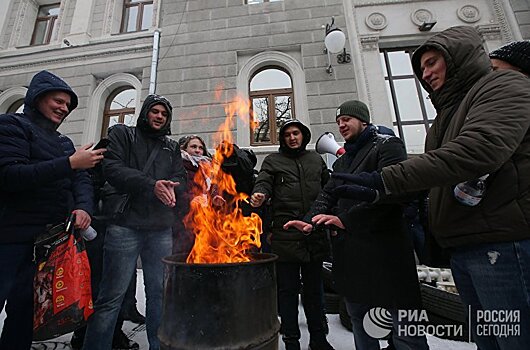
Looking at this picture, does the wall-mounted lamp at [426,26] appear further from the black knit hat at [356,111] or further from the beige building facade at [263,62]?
the black knit hat at [356,111]

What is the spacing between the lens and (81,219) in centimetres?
210

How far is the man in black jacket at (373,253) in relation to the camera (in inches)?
71.5

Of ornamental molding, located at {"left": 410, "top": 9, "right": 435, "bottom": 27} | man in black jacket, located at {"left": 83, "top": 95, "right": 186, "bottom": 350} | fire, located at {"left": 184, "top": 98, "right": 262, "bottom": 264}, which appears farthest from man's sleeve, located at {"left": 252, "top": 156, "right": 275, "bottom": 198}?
ornamental molding, located at {"left": 410, "top": 9, "right": 435, "bottom": 27}

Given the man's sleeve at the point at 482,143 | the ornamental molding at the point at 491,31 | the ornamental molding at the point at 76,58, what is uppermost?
the ornamental molding at the point at 76,58

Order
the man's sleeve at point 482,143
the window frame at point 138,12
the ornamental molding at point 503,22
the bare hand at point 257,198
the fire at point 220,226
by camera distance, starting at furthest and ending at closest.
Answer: the window frame at point 138,12 < the ornamental molding at point 503,22 < the bare hand at point 257,198 < the fire at point 220,226 < the man's sleeve at point 482,143

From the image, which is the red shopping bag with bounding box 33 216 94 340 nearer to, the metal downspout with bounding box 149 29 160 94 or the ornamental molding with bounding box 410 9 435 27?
the metal downspout with bounding box 149 29 160 94

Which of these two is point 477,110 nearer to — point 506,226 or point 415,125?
point 506,226

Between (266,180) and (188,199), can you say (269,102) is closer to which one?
(266,180)

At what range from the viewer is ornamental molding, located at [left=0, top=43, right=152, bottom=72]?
8.18 metres

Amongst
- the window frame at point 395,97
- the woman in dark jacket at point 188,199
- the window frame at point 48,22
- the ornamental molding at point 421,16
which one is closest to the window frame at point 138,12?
the window frame at point 48,22

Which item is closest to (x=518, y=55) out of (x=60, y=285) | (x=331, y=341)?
(x=331, y=341)

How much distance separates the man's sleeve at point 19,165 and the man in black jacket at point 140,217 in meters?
0.44

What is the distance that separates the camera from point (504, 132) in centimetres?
112

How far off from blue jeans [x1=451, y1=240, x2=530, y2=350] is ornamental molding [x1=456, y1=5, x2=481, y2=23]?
8.61 m
